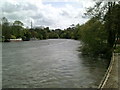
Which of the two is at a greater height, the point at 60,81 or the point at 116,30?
the point at 116,30

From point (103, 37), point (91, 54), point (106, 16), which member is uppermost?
point (106, 16)

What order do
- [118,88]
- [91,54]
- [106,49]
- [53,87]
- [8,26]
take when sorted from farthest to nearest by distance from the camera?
[8,26] < [91,54] < [106,49] < [53,87] < [118,88]

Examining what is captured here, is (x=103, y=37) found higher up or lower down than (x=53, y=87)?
higher up

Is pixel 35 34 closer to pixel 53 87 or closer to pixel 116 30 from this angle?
pixel 116 30

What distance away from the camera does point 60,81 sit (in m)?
16.7

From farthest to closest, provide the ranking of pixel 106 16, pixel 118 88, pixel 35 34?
pixel 35 34
pixel 106 16
pixel 118 88

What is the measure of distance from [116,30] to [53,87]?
2123 cm

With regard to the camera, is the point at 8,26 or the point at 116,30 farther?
the point at 8,26

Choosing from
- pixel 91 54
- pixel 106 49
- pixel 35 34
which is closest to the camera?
pixel 106 49

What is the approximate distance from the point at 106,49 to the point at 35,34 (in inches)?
4261

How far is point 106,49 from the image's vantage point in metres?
34.3

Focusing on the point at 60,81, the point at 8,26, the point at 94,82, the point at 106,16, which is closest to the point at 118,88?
the point at 94,82

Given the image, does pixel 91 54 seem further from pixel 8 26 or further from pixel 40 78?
pixel 8 26

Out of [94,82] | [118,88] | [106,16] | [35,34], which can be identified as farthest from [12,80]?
[35,34]
